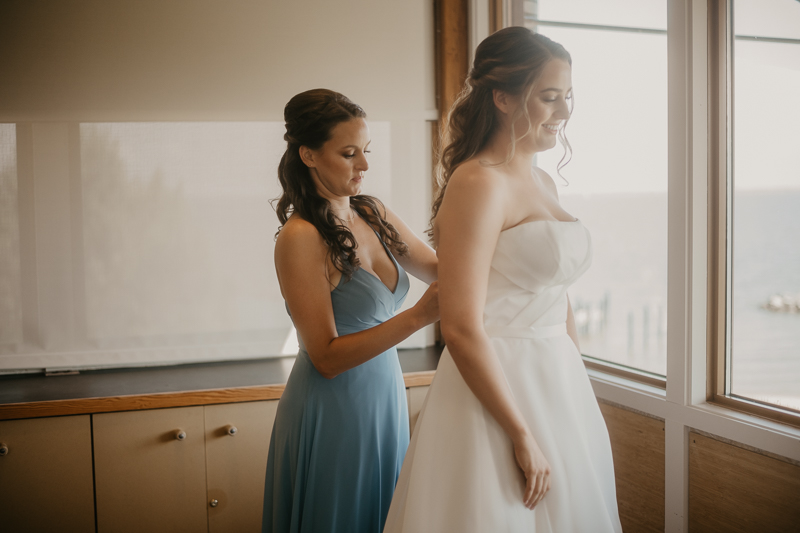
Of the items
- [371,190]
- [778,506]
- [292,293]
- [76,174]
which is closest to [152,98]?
[76,174]

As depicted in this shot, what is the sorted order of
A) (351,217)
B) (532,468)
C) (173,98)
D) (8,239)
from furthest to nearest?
(173,98) < (8,239) < (351,217) < (532,468)

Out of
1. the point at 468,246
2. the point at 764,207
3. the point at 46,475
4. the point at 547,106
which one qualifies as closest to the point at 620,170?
the point at 764,207

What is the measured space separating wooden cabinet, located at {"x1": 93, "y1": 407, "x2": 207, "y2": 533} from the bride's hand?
55.0 inches

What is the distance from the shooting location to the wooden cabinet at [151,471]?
6.36 ft

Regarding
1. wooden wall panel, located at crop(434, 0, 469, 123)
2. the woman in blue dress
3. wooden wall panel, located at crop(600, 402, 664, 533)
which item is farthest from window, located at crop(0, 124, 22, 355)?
wooden wall panel, located at crop(600, 402, 664, 533)

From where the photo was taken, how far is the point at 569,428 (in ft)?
3.53

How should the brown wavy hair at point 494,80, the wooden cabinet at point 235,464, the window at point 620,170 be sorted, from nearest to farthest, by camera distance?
the brown wavy hair at point 494,80 → the window at point 620,170 → the wooden cabinet at point 235,464

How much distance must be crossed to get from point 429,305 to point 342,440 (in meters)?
0.46

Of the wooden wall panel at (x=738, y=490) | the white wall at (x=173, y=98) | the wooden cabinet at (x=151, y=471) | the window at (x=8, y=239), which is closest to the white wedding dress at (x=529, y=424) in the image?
the wooden wall panel at (x=738, y=490)

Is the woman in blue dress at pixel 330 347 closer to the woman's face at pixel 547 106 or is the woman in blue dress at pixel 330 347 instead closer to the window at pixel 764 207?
the woman's face at pixel 547 106

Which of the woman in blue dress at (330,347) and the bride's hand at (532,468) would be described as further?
the woman in blue dress at (330,347)

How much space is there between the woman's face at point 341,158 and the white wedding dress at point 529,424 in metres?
0.47

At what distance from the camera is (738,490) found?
141 cm

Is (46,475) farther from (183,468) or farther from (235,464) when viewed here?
(235,464)
